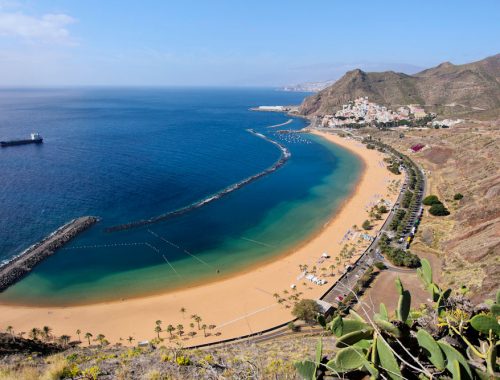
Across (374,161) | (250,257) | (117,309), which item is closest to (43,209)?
(117,309)

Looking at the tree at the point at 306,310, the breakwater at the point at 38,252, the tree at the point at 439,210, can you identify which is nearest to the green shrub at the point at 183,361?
the tree at the point at 306,310

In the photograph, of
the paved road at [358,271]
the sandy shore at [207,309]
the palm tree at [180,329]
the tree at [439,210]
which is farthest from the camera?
the tree at [439,210]

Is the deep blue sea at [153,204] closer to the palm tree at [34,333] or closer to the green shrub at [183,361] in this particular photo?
the palm tree at [34,333]

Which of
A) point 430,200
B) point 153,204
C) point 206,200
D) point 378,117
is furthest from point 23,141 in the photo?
point 378,117

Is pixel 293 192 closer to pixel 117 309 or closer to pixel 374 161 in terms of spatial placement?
pixel 374 161

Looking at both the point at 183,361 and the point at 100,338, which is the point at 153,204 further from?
the point at 183,361

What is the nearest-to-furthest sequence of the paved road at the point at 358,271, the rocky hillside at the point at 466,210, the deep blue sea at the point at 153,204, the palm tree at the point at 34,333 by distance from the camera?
the palm tree at the point at 34,333
the rocky hillside at the point at 466,210
the paved road at the point at 358,271
the deep blue sea at the point at 153,204
